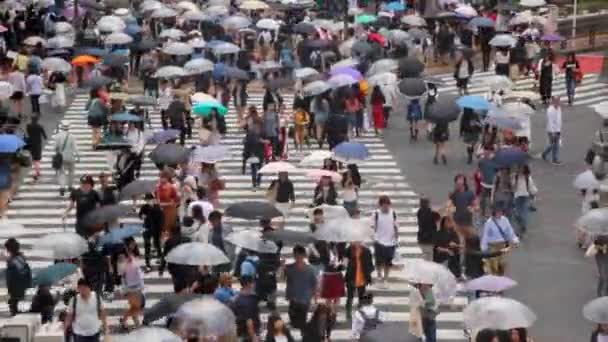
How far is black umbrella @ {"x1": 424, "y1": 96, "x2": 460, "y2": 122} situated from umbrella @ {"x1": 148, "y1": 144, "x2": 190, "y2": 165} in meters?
5.97

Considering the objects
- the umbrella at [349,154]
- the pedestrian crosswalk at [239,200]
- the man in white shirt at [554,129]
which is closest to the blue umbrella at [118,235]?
the pedestrian crosswalk at [239,200]

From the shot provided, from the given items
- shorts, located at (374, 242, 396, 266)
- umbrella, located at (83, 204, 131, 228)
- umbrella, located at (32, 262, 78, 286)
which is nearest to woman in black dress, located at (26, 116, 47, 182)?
umbrella, located at (83, 204, 131, 228)

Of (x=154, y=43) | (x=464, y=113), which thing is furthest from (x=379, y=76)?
(x=154, y=43)

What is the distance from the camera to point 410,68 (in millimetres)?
38344

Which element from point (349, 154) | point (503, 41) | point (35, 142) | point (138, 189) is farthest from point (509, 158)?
point (503, 41)

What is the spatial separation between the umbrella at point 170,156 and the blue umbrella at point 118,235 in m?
4.82

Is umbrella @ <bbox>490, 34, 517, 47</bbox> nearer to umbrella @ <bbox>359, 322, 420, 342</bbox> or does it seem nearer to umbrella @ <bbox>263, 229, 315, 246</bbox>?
umbrella @ <bbox>263, 229, 315, 246</bbox>

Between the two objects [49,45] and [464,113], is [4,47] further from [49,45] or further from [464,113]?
[464,113]

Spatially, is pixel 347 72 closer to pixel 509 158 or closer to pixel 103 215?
pixel 509 158

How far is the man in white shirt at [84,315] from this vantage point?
19922 millimetres

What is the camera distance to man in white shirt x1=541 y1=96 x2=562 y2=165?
3244cm

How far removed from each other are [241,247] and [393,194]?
9.00 meters

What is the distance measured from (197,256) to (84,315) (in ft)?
7.34

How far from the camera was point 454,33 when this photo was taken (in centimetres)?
4584
